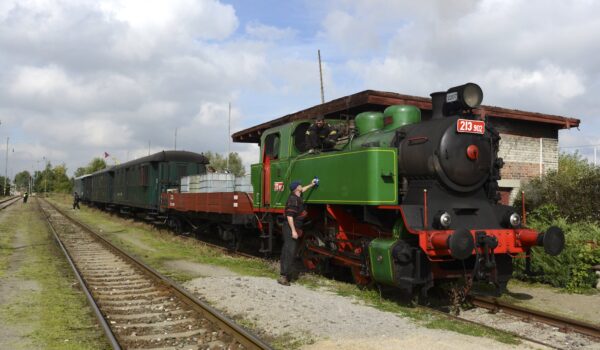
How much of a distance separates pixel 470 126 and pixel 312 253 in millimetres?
3825

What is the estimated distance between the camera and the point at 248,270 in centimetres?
972

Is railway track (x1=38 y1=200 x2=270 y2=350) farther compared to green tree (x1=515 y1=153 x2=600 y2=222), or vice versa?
green tree (x1=515 y1=153 x2=600 y2=222)

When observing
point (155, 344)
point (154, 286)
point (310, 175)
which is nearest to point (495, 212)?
point (310, 175)

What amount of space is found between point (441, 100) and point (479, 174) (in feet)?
4.01

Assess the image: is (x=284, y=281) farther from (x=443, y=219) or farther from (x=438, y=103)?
(x=438, y=103)

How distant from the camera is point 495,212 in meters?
7.03

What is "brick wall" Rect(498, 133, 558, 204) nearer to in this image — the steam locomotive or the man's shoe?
the steam locomotive

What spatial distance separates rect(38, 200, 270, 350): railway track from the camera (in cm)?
508

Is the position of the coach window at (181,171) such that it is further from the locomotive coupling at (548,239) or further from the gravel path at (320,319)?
the locomotive coupling at (548,239)

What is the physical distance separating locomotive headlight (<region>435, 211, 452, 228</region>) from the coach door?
4191mm

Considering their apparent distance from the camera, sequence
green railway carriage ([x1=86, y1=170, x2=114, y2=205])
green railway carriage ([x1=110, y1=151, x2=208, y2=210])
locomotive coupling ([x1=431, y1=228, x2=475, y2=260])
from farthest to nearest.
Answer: green railway carriage ([x1=86, y1=170, x2=114, y2=205]) → green railway carriage ([x1=110, y1=151, x2=208, y2=210]) → locomotive coupling ([x1=431, y1=228, x2=475, y2=260])

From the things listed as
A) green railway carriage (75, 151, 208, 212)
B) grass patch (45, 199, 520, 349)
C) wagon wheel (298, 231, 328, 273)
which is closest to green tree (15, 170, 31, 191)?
green railway carriage (75, 151, 208, 212)

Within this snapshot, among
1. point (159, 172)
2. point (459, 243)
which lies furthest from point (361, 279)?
point (159, 172)

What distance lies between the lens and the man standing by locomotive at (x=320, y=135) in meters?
8.45
